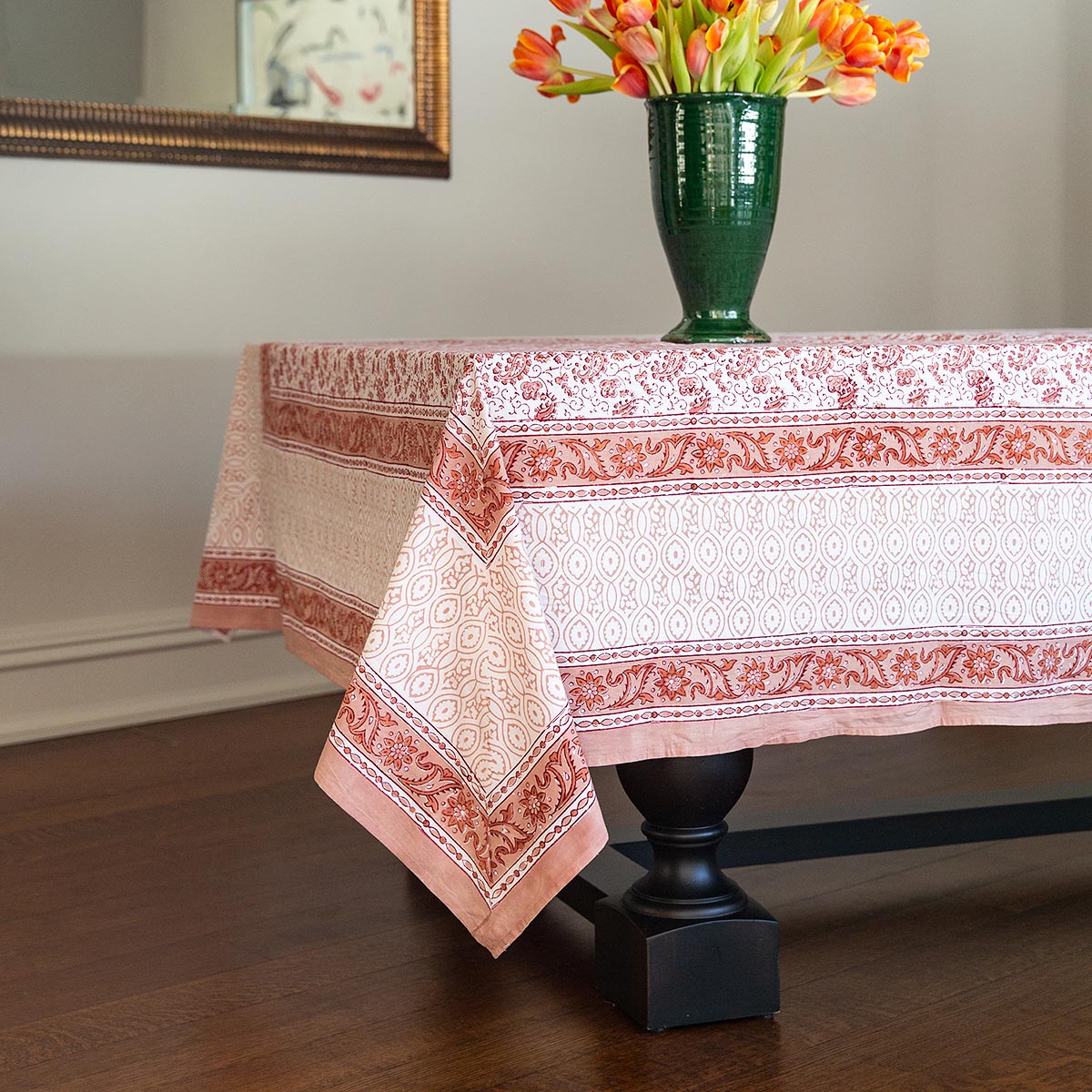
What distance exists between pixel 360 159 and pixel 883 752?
1791 mm

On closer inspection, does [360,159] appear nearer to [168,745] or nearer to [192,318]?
[192,318]

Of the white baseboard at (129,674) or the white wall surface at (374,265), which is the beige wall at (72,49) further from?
the white baseboard at (129,674)

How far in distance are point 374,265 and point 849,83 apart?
6.21 feet

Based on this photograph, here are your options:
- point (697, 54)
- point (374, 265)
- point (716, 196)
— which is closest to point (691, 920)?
point (716, 196)

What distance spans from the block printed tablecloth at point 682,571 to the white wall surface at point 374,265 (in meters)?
1.65

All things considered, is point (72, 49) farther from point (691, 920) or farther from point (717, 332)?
point (691, 920)

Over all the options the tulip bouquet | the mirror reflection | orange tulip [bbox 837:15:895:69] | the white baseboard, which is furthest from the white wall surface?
orange tulip [bbox 837:15:895:69]

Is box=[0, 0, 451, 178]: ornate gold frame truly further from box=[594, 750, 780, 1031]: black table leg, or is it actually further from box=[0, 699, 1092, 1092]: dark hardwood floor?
box=[594, 750, 780, 1031]: black table leg

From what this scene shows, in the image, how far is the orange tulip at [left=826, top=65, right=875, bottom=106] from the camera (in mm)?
1658

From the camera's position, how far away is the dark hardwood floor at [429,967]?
1.48 m

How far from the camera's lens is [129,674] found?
3123 millimetres

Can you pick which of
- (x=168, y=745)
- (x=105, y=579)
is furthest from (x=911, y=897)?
(x=105, y=579)

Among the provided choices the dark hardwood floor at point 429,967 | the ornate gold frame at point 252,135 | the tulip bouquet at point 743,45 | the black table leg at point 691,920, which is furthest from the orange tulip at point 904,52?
the ornate gold frame at point 252,135

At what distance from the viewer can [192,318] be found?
3158mm
